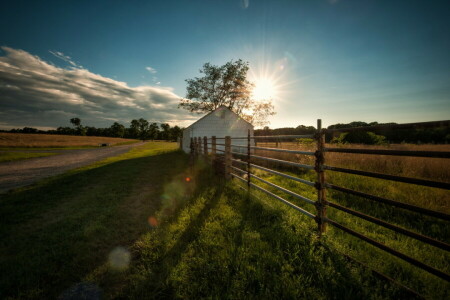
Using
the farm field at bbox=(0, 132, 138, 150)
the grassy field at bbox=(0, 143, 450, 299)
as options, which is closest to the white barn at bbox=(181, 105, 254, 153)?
the grassy field at bbox=(0, 143, 450, 299)

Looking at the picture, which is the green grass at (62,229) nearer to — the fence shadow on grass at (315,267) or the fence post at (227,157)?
the fence shadow on grass at (315,267)

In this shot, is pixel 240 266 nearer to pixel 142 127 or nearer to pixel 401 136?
pixel 401 136

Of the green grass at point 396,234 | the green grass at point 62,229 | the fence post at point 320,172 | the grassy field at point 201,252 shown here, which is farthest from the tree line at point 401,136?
the green grass at point 62,229

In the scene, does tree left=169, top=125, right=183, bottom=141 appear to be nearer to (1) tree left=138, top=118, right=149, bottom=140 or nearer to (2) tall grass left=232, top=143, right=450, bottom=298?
(1) tree left=138, top=118, right=149, bottom=140

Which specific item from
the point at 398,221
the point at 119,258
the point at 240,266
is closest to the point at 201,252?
the point at 240,266

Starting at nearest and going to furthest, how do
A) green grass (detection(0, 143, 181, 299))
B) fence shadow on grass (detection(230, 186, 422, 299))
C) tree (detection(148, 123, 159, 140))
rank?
fence shadow on grass (detection(230, 186, 422, 299)), green grass (detection(0, 143, 181, 299)), tree (detection(148, 123, 159, 140))

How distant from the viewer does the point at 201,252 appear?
9.39 ft

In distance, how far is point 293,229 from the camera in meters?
3.44

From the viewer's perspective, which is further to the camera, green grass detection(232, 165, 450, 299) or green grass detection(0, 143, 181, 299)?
green grass detection(0, 143, 181, 299)

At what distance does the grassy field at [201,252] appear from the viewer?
2219 millimetres

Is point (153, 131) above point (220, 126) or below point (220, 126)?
above

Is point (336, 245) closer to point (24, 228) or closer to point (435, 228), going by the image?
point (435, 228)

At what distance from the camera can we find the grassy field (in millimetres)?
2219

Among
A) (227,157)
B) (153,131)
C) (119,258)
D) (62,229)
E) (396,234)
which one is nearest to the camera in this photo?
(119,258)
